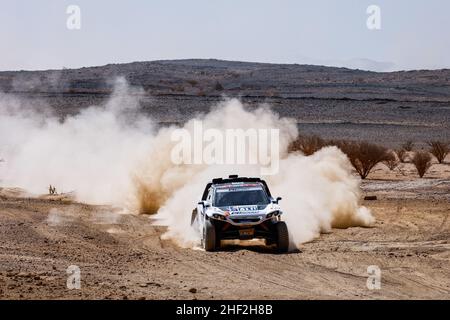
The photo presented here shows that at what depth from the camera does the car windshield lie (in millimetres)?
20547

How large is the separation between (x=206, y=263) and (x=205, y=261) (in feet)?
1.03

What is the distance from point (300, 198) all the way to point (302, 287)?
438 inches

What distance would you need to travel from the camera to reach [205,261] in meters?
17.8

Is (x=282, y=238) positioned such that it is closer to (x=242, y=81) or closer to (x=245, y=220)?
(x=245, y=220)

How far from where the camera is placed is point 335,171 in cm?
2820

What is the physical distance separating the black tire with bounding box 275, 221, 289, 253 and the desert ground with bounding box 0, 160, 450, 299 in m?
0.34

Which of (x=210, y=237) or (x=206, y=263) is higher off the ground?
(x=210, y=237)

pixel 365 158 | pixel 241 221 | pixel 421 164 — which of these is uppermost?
pixel 241 221

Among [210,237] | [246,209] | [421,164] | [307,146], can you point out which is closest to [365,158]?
[421,164]

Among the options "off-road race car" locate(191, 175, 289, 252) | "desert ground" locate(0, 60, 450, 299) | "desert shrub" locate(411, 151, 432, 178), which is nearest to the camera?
"desert ground" locate(0, 60, 450, 299)

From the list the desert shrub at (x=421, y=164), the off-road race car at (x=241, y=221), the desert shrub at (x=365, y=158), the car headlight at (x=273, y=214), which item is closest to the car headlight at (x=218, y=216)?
the off-road race car at (x=241, y=221)

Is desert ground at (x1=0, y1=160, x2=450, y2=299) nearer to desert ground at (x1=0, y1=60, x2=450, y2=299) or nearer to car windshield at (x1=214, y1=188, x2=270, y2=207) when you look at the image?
desert ground at (x1=0, y1=60, x2=450, y2=299)

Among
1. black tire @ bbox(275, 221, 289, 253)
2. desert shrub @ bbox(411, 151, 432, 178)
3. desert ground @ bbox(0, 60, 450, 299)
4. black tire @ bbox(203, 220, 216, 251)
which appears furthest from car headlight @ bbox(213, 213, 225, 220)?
desert shrub @ bbox(411, 151, 432, 178)

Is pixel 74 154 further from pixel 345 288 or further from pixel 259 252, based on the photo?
pixel 345 288
